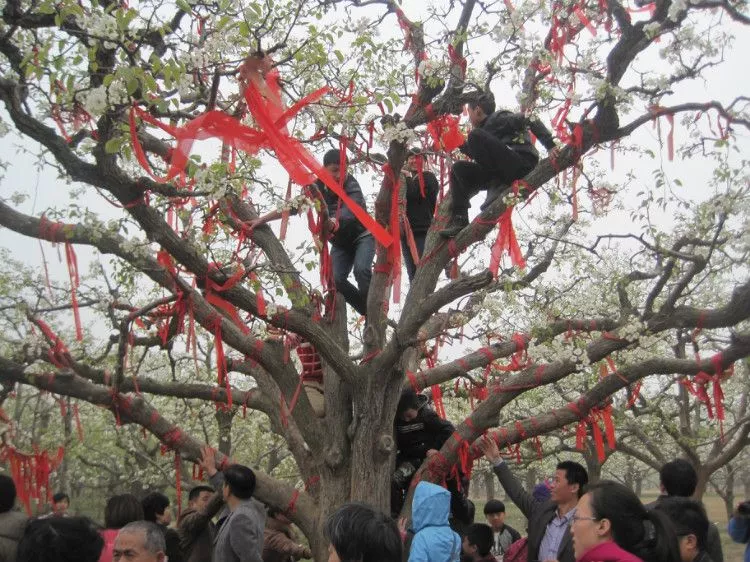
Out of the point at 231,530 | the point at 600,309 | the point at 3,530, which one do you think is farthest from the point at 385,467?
the point at 600,309

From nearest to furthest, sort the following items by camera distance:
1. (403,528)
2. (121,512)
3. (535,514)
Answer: (121,512)
(535,514)
(403,528)

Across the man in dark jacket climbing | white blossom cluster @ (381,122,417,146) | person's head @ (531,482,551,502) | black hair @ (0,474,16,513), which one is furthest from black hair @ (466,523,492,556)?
black hair @ (0,474,16,513)

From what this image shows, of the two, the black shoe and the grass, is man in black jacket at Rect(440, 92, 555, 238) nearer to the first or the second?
the black shoe

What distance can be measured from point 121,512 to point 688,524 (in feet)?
10.1

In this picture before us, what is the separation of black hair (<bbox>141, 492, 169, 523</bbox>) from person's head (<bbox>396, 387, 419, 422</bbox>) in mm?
2193

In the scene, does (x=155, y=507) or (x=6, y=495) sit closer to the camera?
(x=6, y=495)

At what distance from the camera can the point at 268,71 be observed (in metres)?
4.96

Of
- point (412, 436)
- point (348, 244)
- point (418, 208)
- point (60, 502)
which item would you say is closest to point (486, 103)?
point (418, 208)

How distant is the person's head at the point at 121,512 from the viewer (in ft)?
13.9

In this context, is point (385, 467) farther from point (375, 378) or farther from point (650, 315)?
point (650, 315)

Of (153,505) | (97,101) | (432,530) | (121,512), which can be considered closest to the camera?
(97,101)

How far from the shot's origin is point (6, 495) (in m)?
3.79

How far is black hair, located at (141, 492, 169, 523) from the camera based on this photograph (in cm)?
510

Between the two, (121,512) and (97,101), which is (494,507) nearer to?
(121,512)
